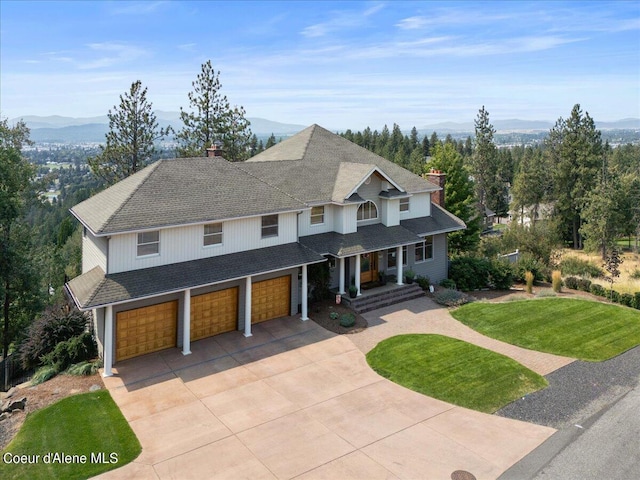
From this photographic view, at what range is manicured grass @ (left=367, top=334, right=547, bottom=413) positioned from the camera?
601 inches

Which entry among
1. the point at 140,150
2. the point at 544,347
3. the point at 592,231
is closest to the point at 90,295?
the point at 544,347

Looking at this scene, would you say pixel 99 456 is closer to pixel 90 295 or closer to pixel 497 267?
pixel 90 295

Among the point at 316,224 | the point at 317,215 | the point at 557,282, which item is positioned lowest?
the point at 557,282

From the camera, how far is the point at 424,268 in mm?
28172

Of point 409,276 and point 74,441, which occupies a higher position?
point 409,276

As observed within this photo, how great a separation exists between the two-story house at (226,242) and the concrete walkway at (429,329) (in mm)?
2483

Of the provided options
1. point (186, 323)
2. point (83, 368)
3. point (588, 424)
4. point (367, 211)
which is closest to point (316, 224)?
point (367, 211)

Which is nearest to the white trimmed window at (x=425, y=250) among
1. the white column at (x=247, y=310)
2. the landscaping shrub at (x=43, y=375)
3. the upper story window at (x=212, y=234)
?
the white column at (x=247, y=310)

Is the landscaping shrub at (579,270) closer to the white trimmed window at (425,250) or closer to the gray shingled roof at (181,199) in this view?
the white trimmed window at (425,250)

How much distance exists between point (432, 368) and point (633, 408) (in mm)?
6384

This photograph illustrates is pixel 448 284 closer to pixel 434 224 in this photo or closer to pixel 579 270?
pixel 434 224

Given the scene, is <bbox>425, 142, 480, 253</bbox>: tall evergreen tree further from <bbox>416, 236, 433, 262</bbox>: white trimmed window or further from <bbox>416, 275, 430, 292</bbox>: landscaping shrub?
<bbox>416, 275, 430, 292</bbox>: landscaping shrub

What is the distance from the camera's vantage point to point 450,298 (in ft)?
81.1

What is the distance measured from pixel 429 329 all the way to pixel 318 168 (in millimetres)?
11634
